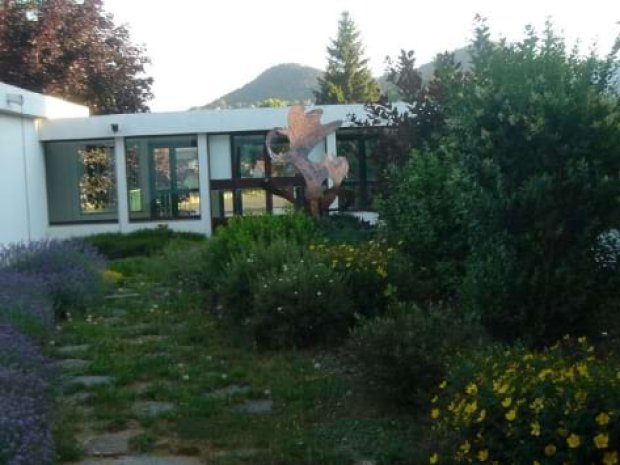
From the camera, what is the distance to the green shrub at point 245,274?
8.64 meters

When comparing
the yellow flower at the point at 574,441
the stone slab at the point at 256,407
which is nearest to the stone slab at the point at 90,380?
the stone slab at the point at 256,407

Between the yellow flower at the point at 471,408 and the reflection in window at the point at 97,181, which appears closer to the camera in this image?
the yellow flower at the point at 471,408

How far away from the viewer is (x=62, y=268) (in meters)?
10.6

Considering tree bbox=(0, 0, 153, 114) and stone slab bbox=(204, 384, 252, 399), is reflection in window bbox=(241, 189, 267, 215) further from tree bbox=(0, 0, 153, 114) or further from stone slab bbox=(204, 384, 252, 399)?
stone slab bbox=(204, 384, 252, 399)

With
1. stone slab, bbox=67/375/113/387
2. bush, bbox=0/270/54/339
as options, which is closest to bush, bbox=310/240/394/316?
stone slab, bbox=67/375/113/387

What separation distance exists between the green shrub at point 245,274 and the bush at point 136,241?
8.25m

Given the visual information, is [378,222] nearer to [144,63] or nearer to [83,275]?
[83,275]

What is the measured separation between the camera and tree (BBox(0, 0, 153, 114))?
91.3 feet

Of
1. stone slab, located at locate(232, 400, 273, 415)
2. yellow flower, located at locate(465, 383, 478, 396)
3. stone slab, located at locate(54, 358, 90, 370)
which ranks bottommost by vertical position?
stone slab, located at locate(232, 400, 273, 415)

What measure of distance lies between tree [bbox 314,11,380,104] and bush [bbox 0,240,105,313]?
4935cm

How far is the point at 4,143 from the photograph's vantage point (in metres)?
18.0

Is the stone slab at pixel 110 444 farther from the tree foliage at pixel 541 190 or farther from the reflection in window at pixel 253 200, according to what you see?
the reflection in window at pixel 253 200

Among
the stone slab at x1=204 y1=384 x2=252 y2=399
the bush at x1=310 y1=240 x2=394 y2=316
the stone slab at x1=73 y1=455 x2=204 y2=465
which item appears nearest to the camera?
the stone slab at x1=73 y1=455 x2=204 y2=465

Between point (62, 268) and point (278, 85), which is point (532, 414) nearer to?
point (62, 268)
